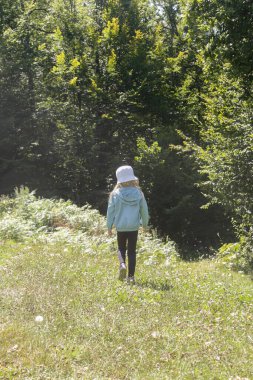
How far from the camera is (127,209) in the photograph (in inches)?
305

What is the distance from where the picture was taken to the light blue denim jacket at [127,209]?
770cm

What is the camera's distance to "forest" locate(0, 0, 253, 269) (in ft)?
63.0

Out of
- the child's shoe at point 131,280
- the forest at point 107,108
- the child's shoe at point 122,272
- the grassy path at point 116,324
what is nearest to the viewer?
the grassy path at point 116,324

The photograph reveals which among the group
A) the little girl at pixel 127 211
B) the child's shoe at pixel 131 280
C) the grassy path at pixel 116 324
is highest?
the little girl at pixel 127 211

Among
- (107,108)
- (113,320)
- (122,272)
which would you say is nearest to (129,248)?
(122,272)

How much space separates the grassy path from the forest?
971 cm

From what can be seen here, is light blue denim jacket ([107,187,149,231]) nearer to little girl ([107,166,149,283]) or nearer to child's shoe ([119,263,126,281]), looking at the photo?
little girl ([107,166,149,283])

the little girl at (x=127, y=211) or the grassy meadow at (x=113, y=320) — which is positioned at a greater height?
the little girl at (x=127, y=211)

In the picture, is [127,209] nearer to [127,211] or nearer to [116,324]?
[127,211]

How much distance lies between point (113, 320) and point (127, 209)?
106 inches

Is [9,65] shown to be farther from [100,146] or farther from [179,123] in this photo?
[179,123]

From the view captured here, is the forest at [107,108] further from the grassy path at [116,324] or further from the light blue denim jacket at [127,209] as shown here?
the grassy path at [116,324]

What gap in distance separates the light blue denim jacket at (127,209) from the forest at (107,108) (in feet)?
28.1

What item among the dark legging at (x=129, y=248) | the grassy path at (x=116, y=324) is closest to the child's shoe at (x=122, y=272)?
the dark legging at (x=129, y=248)
